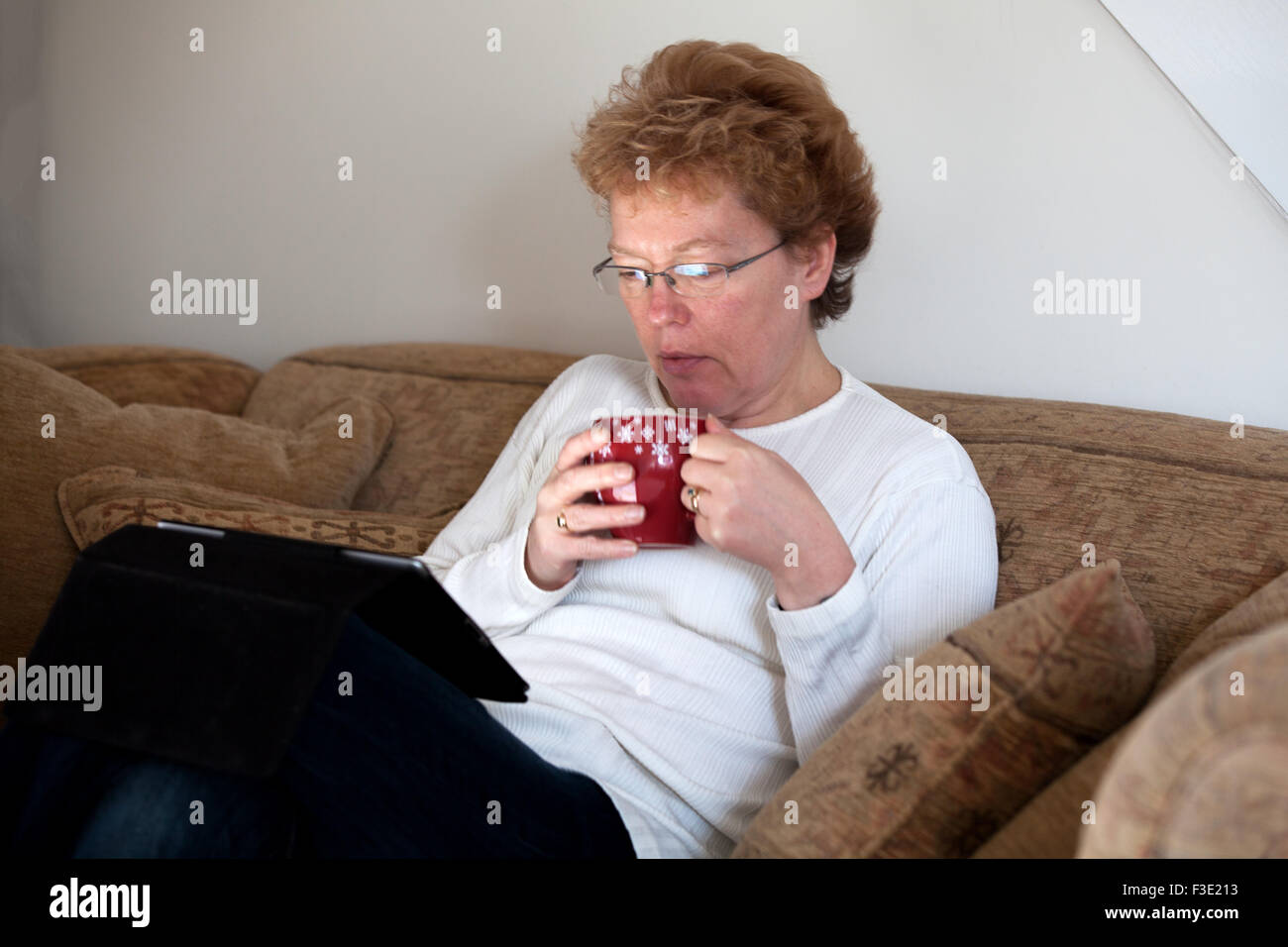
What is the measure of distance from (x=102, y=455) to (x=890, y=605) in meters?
1.34

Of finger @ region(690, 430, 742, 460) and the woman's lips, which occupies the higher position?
the woman's lips

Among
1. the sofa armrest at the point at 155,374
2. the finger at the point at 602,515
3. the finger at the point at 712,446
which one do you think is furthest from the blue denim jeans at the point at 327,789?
the sofa armrest at the point at 155,374

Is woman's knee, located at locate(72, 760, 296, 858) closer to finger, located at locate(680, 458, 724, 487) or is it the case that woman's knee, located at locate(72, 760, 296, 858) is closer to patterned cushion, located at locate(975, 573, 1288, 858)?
finger, located at locate(680, 458, 724, 487)

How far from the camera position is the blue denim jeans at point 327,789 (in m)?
0.92

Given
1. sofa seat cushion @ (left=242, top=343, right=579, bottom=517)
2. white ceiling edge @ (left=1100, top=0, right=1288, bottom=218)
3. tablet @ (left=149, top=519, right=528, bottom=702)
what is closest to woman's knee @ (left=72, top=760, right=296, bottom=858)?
tablet @ (left=149, top=519, right=528, bottom=702)

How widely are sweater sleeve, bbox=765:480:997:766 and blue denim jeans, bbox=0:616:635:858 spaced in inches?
12.6

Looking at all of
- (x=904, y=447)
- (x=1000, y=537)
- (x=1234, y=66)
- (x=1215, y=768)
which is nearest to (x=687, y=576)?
(x=904, y=447)

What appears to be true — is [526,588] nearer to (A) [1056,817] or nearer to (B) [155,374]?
(A) [1056,817]

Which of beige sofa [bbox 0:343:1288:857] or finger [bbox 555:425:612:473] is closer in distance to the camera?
beige sofa [bbox 0:343:1288:857]

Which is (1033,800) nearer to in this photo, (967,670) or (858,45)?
(967,670)

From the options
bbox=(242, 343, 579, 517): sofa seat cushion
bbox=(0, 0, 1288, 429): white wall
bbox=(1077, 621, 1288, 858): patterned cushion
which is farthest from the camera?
bbox=(242, 343, 579, 517): sofa seat cushion

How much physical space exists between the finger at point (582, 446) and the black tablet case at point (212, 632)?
22 cm

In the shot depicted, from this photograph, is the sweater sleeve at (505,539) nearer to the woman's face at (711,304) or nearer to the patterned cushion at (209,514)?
the patterned cushion at (209,514)

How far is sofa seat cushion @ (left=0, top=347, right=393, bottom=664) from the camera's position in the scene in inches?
71.5
